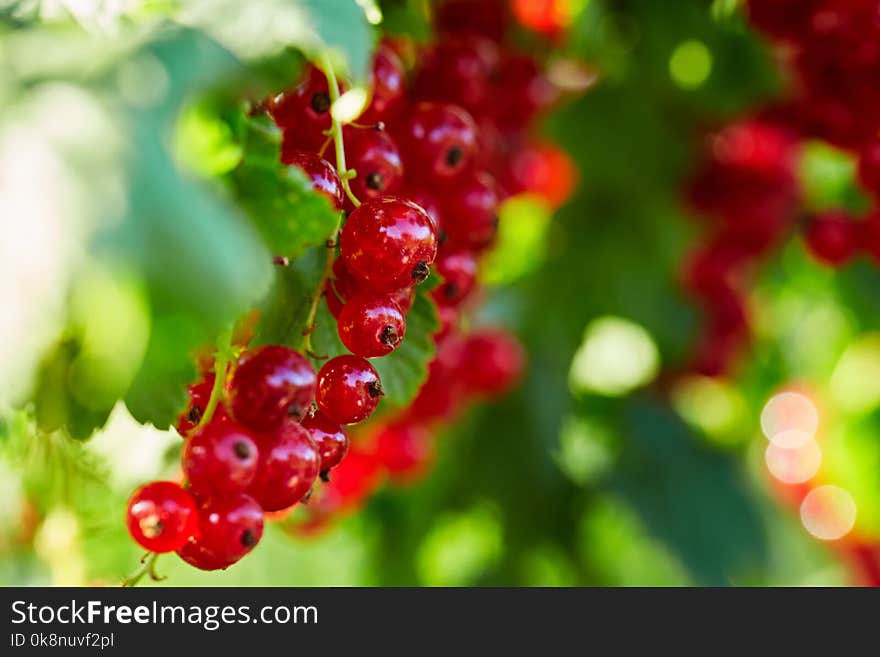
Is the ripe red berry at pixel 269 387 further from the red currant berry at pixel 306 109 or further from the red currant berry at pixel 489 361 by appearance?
the red currant berry at pixel 489 361

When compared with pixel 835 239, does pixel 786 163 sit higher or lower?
higher

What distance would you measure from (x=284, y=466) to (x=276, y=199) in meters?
0.15

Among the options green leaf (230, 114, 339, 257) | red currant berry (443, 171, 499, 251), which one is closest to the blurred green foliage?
green leaf (230, 114, 339, 257)

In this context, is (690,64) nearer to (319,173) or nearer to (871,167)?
(871,167)

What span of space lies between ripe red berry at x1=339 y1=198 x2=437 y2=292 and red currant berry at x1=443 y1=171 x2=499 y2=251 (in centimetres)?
18

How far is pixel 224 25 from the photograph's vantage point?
0.45 meters

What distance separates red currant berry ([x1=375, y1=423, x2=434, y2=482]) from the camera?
155cm

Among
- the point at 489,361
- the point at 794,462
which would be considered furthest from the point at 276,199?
the point at 794,462

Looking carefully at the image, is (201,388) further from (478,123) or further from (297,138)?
(478,123)

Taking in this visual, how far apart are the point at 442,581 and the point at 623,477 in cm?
37

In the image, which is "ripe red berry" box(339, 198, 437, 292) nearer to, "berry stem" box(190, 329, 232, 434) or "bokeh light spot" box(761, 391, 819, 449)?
"berry stem" box(190, 329, 232, 434)

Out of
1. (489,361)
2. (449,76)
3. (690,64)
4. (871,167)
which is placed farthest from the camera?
(489,361)

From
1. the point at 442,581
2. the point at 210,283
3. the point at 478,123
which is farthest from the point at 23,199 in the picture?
the point at 442,581

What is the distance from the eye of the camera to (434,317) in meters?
0.72
